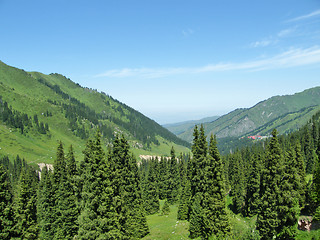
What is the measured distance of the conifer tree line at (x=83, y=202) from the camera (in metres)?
24.7


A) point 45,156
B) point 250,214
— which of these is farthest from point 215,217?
point 45,156

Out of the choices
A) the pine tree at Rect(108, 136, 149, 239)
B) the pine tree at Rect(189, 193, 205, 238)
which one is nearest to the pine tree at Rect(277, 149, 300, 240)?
the pine tree at Rect(189, 193, 205, 238)

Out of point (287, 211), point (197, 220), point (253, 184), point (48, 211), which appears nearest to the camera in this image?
point (287, 211)

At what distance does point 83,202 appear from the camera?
25.8 meters

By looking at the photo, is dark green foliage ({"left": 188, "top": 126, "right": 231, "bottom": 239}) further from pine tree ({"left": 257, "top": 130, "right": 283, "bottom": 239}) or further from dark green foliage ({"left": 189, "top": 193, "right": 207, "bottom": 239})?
pine tree ({"left": 257, "top": 130, "right": 283, "bottom": 239})

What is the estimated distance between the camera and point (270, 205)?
36.8 metres

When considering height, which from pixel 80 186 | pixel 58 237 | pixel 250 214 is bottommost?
pixel 250 214

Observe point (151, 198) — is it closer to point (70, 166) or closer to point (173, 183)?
point (173, 183)

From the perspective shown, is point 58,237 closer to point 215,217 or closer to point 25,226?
point 25,226

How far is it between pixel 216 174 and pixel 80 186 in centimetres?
2103

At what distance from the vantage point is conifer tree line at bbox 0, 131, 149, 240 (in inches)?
971

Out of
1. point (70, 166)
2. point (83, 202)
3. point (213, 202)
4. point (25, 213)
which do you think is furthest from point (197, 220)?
point (25, 213)

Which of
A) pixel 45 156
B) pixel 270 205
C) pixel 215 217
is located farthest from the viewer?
pixel 45 156

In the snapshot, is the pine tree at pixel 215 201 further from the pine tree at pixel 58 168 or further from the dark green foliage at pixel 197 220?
the pine tree at pixel 58 168
